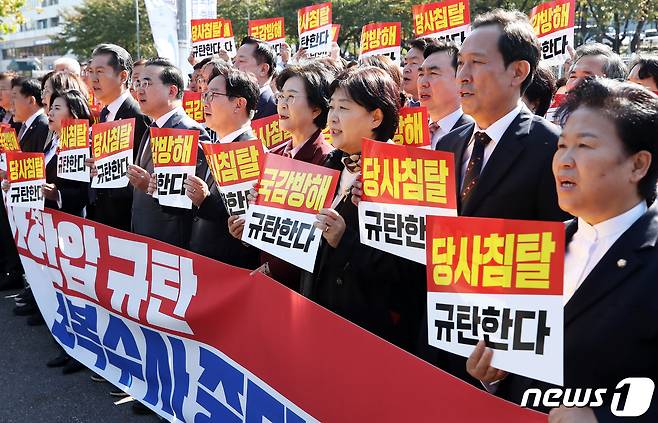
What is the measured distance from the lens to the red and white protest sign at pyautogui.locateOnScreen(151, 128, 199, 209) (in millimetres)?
3309

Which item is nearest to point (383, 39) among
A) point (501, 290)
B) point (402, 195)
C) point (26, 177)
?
point (26, 177)

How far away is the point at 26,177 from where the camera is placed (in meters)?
4.38

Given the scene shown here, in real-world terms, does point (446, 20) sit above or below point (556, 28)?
above

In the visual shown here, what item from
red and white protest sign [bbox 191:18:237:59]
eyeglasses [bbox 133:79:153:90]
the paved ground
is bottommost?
the paved ground

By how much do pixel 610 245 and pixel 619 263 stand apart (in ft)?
0.24

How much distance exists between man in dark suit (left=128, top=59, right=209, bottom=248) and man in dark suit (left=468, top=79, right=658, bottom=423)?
243 cm

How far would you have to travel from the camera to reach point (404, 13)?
2822 cm

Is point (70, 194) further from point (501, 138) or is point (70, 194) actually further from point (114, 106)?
point (501, 138)

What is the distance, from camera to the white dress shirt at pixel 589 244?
1737 mm

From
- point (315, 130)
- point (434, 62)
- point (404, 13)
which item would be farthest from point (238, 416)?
point (404, 13)

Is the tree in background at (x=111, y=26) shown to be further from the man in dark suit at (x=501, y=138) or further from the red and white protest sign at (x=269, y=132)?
the man in dark suit at (x=501, y=138)

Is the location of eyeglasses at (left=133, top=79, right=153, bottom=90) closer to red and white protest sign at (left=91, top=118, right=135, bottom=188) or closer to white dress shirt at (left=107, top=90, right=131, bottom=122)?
red and white protest sign at (left=91, top=118, right=135, bottom=188)

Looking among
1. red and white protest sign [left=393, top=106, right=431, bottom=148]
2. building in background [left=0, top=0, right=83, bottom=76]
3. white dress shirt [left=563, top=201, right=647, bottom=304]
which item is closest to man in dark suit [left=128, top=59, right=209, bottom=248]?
red and white protest sign [left=393, top=106, right=431, bottom=148]

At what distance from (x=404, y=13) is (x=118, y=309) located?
26566 millimetres
